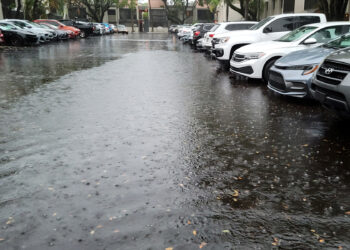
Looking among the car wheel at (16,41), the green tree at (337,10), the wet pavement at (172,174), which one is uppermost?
the green tree at (337,10)

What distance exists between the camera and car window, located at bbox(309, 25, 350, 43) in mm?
10016

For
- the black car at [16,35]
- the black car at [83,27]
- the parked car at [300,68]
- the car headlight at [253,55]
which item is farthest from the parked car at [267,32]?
the black car at [83,27]

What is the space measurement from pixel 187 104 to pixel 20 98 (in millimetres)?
3759

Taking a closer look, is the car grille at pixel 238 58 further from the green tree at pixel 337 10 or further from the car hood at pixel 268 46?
the green tree at pixel 337 10

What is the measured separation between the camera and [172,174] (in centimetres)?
436

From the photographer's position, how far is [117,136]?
5.78 m

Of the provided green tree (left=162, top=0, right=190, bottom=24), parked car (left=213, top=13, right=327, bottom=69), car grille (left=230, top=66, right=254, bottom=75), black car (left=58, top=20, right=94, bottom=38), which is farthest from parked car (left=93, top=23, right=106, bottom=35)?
car grille (left=230, top=66, right=254, bottom=75)

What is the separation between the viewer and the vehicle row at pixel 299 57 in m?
5.66

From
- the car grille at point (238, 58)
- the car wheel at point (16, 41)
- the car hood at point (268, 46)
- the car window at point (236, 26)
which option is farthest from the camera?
the car wheel at point (16, 41)

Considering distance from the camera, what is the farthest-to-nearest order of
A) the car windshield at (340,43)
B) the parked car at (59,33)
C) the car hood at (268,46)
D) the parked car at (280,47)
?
the parked car at (59,33) < the car hood at (268,46) < the parked car at (280,47) < the car windshield at (340,43)

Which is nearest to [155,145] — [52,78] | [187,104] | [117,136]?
[117,136]

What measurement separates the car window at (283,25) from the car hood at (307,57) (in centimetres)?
596

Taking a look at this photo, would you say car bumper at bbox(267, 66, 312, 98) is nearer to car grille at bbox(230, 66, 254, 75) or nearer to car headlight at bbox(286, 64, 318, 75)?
car headlight at bbox(286, 64, 318, 75)

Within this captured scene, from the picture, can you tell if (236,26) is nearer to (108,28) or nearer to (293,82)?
(293,82)
